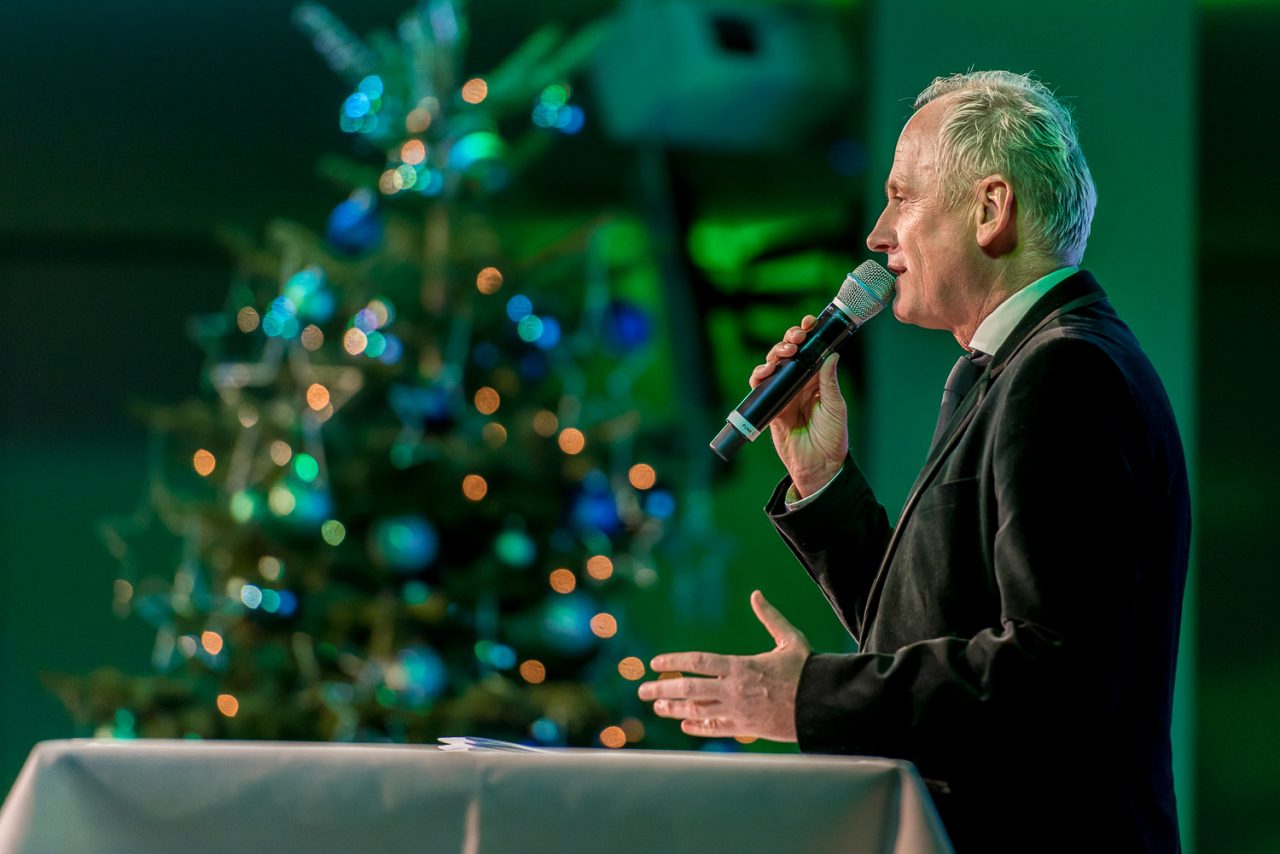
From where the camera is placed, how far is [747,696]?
116 centimetres

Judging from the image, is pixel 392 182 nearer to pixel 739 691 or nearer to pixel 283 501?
pixel 283 501

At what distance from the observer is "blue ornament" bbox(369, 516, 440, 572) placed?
316 cm

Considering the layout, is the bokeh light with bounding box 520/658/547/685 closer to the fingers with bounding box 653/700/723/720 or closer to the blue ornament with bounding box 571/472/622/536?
the blue ornament with bounding box 571/472/622/536

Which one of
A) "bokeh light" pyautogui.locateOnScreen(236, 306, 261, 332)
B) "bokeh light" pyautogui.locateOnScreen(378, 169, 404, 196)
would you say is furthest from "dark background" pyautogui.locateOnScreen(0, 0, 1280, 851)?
"bokeh light" pyautogui.locateOnScreen(378, 169, 404, 196)

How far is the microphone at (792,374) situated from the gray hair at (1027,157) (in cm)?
16

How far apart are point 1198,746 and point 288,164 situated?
3303mm

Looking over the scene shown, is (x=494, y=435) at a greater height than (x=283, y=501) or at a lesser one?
greater

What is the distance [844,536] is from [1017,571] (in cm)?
43

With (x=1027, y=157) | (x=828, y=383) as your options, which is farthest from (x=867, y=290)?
(x=1027, y=157)

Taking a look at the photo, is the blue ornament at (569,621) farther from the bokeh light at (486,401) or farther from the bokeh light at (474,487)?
the bokeh light at (486,401)

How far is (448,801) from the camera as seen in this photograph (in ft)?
3.35

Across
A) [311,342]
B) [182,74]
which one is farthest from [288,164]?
[311,342]

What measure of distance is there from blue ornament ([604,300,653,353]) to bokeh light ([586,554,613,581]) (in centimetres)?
68

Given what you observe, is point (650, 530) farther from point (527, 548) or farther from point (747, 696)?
point (747, 696)
